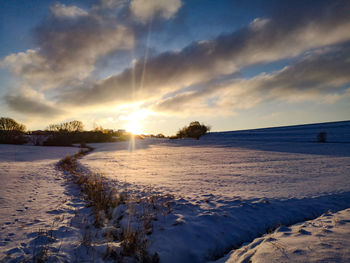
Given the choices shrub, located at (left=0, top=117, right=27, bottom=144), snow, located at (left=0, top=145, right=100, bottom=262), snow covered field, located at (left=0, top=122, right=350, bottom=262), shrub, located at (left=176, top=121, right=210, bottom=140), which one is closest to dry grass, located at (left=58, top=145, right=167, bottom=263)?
snow covered field, located at (left=0, top=122, right=350, bottom=262)

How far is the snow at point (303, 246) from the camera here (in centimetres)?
292

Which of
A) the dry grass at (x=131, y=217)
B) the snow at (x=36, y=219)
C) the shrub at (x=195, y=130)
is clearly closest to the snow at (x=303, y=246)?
the dry grass at (x=131, y=217)

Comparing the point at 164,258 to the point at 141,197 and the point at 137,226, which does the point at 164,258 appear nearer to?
the point at 137,226

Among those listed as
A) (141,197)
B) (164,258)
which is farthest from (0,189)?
(164,258)

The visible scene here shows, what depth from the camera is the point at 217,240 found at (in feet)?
13.7

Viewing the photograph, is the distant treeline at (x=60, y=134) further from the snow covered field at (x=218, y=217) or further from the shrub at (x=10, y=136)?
the snow covered field at (x=218, y=217)

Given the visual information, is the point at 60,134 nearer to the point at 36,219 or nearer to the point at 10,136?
the point at 10,136

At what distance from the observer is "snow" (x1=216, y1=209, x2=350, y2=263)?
2.92 meters

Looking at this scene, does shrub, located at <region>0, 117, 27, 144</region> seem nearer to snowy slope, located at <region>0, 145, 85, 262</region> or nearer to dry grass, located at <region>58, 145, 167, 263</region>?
snowy slope, located at <region>0, 145, 85, 262</region>

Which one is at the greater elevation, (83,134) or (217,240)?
A: (83,134)

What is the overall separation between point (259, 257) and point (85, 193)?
7343 mm

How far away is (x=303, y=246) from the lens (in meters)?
3.27

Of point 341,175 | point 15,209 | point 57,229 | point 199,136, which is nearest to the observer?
point 57,229

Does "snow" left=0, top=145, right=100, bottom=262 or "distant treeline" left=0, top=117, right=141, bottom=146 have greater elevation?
"distant treeline" left=0, top=117, right=141, bottom=146
